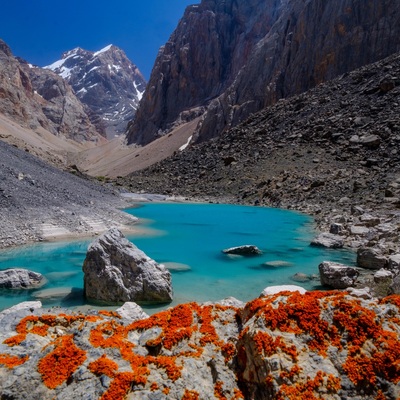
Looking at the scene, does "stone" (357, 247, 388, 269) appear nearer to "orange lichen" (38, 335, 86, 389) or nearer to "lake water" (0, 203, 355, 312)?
"lake water" (0, 203, 355, 312)

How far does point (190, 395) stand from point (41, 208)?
21159 mm

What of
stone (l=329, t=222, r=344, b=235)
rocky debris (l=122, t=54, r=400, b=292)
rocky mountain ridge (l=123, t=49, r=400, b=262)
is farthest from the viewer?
rocky mountain ridge (l=123, t=49, r=400, b=262)

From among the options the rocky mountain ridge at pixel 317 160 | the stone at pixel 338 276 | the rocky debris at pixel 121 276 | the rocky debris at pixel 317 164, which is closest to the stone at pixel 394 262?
the stone at pixel 338 276

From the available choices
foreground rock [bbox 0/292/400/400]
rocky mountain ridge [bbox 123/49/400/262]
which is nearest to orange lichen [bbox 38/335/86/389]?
foreground rock [bbox 0/292/400/400]

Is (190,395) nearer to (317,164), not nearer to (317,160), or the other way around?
(317,164)

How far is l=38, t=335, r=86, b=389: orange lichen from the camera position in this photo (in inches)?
185

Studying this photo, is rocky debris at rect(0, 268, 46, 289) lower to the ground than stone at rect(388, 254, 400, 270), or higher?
lower

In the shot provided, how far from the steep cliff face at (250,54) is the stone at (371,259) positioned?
231ft

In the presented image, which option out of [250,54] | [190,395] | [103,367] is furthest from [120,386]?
[250,54]

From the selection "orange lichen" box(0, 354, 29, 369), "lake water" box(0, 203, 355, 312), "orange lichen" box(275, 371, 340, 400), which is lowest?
"lake water" box(0, 203, 355, 312)

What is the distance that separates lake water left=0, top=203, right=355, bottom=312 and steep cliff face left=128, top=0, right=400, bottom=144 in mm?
62226

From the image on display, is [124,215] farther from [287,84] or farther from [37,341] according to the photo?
[287,84]

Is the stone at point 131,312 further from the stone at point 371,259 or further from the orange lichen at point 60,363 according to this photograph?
the stone at point 371,259

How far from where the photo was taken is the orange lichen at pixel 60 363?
15.4 ft
